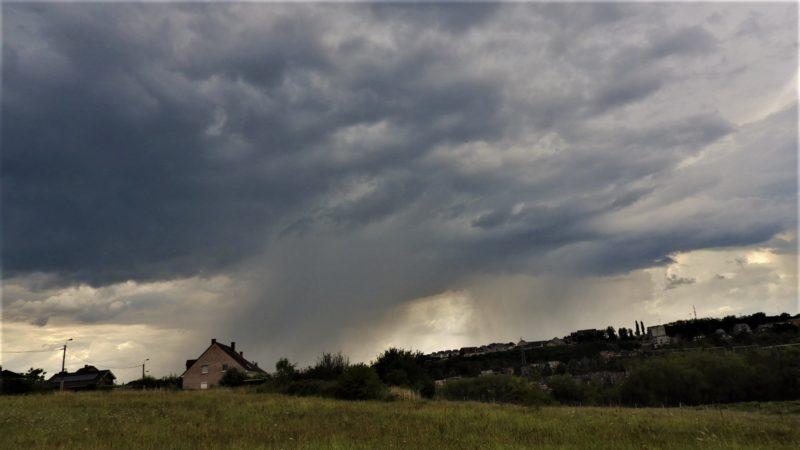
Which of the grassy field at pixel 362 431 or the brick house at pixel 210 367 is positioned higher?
the brick house at pixel 210 367

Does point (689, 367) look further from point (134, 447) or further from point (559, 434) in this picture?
point (134, 447)

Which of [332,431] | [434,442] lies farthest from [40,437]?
[434,442]

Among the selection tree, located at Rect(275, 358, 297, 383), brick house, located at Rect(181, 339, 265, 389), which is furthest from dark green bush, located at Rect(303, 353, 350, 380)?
brick house, located at Rect(181, 339, 265, 389)

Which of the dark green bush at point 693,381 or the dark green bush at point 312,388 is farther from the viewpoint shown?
the dark green bush at point 693,381

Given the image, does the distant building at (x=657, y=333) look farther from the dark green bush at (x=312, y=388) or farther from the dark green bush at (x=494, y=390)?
the dark green bush at (x=312, y=388)

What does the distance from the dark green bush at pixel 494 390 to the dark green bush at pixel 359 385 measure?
9.18 metres

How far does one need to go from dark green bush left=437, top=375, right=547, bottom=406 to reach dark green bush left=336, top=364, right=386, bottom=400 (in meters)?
9.18

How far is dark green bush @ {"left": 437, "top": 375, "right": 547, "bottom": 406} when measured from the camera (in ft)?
136

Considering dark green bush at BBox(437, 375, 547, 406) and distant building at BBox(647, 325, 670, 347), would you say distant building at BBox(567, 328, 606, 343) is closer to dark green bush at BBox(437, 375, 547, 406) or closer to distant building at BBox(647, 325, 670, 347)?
distant building at BBox(647, 325, 670, 347)

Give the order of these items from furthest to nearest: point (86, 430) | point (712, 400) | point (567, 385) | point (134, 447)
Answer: point (567, 385) → point (712, 400) → point (86, 430) → point (134, 447)

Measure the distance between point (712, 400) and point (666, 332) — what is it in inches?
3327

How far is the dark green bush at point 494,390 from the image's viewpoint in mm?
41416

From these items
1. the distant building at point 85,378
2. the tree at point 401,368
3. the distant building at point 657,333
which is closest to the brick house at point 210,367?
the distant building at point 85,378

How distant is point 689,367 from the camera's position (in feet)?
147
